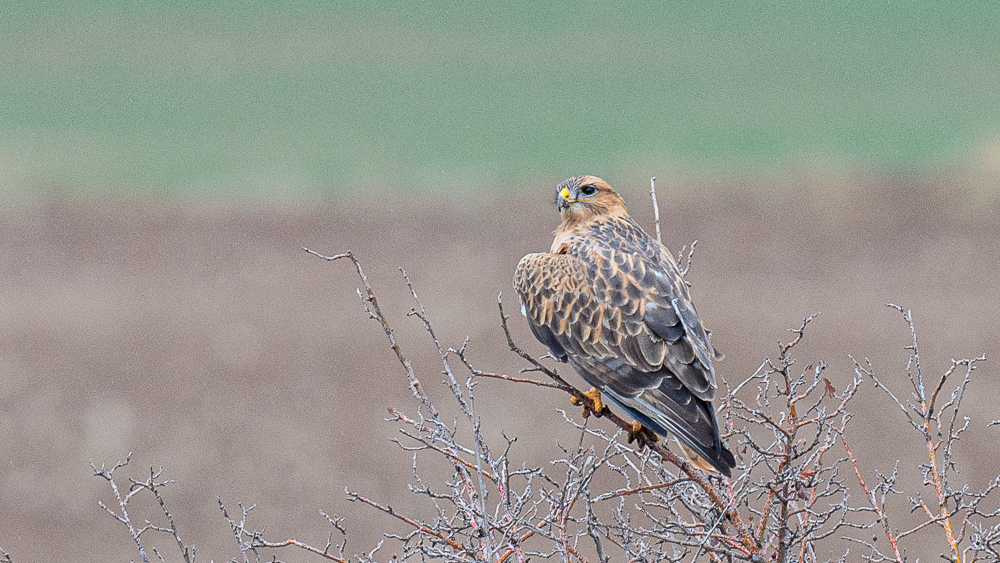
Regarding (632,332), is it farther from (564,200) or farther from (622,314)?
(564,200)

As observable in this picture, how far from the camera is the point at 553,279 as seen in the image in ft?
15.9

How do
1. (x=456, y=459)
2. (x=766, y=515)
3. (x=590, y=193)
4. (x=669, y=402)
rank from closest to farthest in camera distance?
1. (x=456, y=459)
2. (x=766, y=515)
3. (x=669, y=402)
4. (x=590, y=193)

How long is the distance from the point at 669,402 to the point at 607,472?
7612mm

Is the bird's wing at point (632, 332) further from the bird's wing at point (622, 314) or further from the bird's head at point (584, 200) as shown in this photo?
the bird's head at point (584, 200)

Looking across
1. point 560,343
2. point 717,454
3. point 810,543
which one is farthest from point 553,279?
point 810,543

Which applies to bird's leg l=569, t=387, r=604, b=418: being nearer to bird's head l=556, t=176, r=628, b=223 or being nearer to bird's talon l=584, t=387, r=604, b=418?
bird's talon l=584, t=387, r=604, b=418

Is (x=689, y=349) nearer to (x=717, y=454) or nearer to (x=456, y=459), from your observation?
(x=717, y=454)

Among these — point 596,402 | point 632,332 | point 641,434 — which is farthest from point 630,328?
point 641,434

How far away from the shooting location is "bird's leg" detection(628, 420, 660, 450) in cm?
420

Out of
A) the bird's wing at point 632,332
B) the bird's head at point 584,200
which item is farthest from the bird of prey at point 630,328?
the bird's head at point 584,200

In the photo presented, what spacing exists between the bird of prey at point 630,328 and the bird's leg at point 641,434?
0.6 inches

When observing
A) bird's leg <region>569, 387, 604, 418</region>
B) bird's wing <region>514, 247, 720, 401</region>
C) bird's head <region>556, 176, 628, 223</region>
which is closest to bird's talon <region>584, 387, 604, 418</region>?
bird's leg <region>569, 387, 604, 418</region>

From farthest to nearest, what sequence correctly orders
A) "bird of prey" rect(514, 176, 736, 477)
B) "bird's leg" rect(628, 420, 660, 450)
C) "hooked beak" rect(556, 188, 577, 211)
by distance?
1. "hooked beak" rect(556, 188, 577, 211)
2. "bird's leg" rect(628, 420, 660, 450)
3. "bird of prey" rect(514, 176, 736, 477)

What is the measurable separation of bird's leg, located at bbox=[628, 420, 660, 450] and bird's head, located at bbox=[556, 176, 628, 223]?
5.30ft
